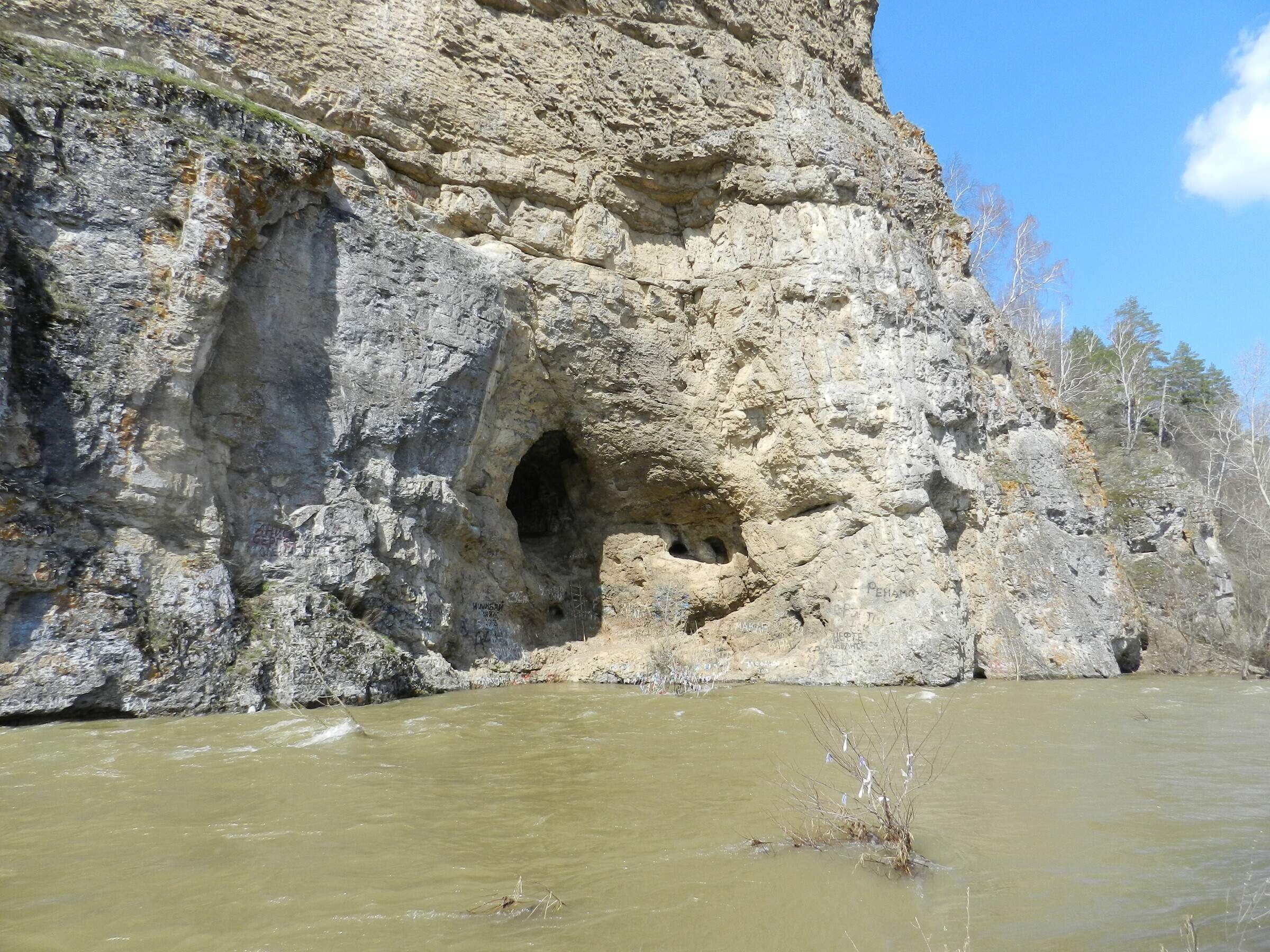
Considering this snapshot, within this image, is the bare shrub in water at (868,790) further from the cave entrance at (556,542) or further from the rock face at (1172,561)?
the rock face at (1172,561)

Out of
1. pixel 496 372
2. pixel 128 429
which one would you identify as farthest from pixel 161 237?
pixel 496 372

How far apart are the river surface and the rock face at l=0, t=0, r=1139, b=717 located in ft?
6.88

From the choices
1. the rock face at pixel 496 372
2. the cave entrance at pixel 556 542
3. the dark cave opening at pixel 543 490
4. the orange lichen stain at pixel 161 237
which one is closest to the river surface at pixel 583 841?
the rock face at pixel 496 372

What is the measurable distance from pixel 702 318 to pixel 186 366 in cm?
618

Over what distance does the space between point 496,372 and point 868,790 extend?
6.97m

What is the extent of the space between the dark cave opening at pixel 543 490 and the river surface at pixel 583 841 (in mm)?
6301

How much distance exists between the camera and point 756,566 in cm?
981

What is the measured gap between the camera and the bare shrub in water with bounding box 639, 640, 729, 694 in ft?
24.8

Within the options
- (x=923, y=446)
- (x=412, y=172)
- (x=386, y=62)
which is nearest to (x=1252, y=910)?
(x=923, y=446)

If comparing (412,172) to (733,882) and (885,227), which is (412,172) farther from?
(733,882)

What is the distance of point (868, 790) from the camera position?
116 inches

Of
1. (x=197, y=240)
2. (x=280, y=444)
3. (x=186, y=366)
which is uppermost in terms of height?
(x=197, y=240)

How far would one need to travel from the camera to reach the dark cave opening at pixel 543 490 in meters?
11.3

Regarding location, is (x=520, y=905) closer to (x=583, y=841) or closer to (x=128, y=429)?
(x=583, y=841)
